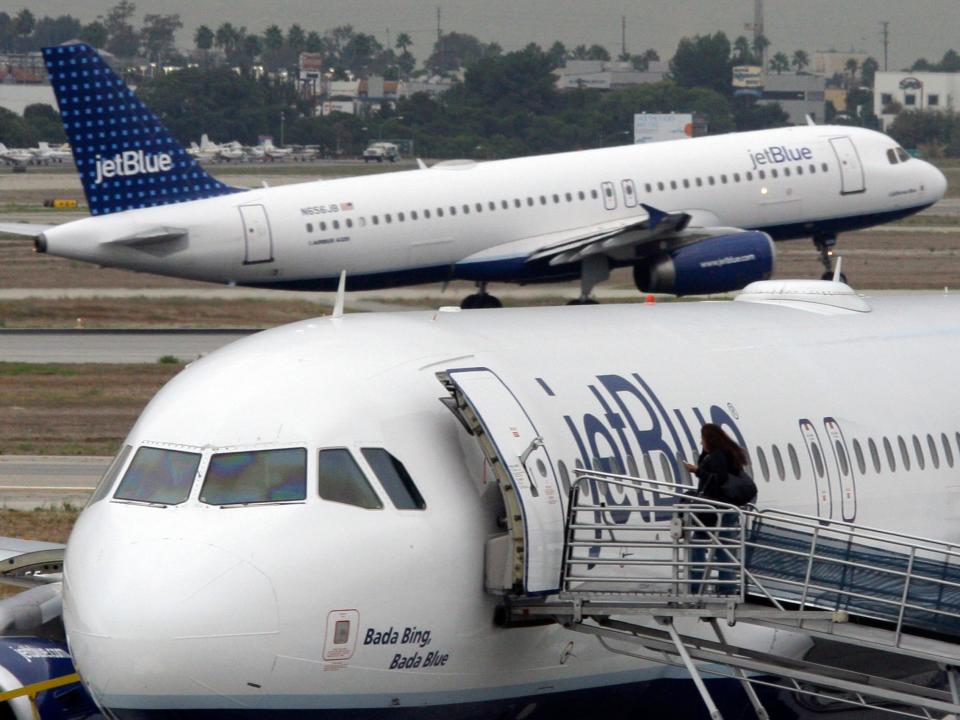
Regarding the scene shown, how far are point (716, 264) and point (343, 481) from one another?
120 feet

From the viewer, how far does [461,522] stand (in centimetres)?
1568

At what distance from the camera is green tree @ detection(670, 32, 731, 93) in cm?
18862

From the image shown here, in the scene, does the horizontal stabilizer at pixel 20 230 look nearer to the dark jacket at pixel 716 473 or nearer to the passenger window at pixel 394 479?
the dark jacket at pixel 716 473

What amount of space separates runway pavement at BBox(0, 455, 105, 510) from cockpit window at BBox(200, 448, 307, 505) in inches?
681

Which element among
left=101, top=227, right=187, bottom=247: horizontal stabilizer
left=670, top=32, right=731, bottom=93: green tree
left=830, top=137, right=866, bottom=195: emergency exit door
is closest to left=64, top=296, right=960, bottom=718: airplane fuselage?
left=101, top=227, right=187, bottom=247: horizontal stabilizer

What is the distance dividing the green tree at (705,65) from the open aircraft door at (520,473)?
574 ft

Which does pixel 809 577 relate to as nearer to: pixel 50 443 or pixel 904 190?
pixel 50 443

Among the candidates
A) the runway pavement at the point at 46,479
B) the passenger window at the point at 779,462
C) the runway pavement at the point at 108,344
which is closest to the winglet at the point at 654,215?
the runway pavement at the point at 108,344

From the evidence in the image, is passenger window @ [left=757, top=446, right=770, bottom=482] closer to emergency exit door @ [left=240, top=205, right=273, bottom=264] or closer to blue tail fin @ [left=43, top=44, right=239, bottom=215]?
emergency exit door @ [left=240, top=205, right=273, bottom=264]

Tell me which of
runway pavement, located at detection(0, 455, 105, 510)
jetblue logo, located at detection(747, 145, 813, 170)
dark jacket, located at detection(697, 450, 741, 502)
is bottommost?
runway pavement, located at detection(0, 455, 105, 510)

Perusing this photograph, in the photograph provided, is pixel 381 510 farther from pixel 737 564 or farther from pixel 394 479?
pixel 737 564

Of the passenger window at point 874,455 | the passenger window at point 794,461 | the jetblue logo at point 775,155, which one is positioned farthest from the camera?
the jetblue logo at point 775,155

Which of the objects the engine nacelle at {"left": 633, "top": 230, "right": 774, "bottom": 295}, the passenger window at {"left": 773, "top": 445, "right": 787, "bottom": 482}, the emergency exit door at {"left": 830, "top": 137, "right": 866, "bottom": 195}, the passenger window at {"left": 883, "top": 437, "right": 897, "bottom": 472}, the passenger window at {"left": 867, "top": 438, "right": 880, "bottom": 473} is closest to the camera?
the passenger window at {"left": 773, "top": 445, "right": 787, "bottom": 482}

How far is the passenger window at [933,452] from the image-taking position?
22.1 meters
